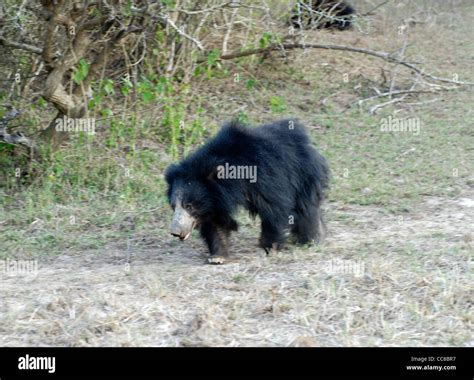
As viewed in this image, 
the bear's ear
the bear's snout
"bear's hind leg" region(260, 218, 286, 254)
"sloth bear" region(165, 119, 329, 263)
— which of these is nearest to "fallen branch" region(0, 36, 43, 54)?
the bear's ear

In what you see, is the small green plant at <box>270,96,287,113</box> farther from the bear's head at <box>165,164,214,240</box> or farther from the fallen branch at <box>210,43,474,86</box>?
the bear's head at <box>165,164,214,240</box>

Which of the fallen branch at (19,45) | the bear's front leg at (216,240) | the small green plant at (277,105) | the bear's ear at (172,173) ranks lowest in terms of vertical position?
the bear's front leg at (216,240)

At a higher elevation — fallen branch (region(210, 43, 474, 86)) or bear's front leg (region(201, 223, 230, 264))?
fallen branch (region(210, 43, 474, 86))

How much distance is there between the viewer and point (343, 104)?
9711 millimetres

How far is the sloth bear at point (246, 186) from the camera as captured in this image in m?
5.36

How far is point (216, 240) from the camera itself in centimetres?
547

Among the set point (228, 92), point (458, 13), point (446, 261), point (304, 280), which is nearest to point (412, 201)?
point (446, 261)

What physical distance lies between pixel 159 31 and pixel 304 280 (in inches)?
178

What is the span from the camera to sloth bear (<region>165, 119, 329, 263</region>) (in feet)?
17.6

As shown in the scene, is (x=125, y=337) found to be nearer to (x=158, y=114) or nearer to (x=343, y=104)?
(x=158, y=114)

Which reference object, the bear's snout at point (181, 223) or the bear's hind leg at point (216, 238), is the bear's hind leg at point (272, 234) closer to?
the bear's hind leg at point (216, 238)

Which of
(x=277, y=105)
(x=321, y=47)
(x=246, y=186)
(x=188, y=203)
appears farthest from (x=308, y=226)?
(x=321, y=47)

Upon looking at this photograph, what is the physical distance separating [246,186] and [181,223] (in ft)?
1.74

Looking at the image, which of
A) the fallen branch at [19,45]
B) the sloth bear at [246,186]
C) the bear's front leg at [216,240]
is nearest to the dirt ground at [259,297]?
the bear's front leg at [216,240]
